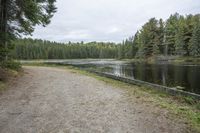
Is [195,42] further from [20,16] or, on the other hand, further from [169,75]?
[20,16]

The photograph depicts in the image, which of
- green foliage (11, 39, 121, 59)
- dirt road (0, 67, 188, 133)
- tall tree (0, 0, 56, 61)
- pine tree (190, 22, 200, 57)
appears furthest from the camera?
green foliage (11, 39, 121, 59)

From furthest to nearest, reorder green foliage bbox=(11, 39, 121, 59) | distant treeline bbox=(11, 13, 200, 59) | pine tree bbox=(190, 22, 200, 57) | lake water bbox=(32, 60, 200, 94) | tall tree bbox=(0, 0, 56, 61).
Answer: green foliage bbox=(11, 39, 121, 59)
distant treeline bbox=(11, 13, 200, 59)
pine tree bbox=(190, 22, 200, 57)
lake water bbox=(32, 60, 200, 94)
tall tree bbox=(0, 0, 56, 61)

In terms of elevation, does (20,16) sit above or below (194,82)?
above

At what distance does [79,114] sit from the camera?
7266mm

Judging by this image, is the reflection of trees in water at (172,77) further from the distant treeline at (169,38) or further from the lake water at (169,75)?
the distant treeline at (169,38)

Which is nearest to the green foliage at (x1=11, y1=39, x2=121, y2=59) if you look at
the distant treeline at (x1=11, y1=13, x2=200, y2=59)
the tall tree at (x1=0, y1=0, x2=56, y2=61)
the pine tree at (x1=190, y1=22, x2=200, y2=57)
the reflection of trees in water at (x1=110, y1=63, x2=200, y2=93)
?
the distant treeline at (x1=11, y1=13, x2=200, y2=59)

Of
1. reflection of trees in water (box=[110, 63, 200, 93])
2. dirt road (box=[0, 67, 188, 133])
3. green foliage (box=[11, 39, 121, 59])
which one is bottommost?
reflection of trees in water (box=[110, 63, 200, 93])

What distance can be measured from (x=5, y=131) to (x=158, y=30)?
7049cm

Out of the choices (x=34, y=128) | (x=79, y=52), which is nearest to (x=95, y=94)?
(x=34, y=128)

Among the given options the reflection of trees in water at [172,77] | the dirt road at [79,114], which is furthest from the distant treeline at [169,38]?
the dirt road at [79,114]

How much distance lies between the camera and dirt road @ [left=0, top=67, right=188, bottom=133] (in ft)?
19.8

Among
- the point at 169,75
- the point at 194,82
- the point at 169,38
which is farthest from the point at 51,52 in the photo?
the point at 194,82

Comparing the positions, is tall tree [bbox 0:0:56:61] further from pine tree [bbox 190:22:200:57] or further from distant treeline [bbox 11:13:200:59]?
pine tree [bbox 190:22:200:57]

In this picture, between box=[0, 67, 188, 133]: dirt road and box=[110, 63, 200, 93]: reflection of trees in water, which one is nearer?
box=[0, 67, 188, 133]: dirt road
